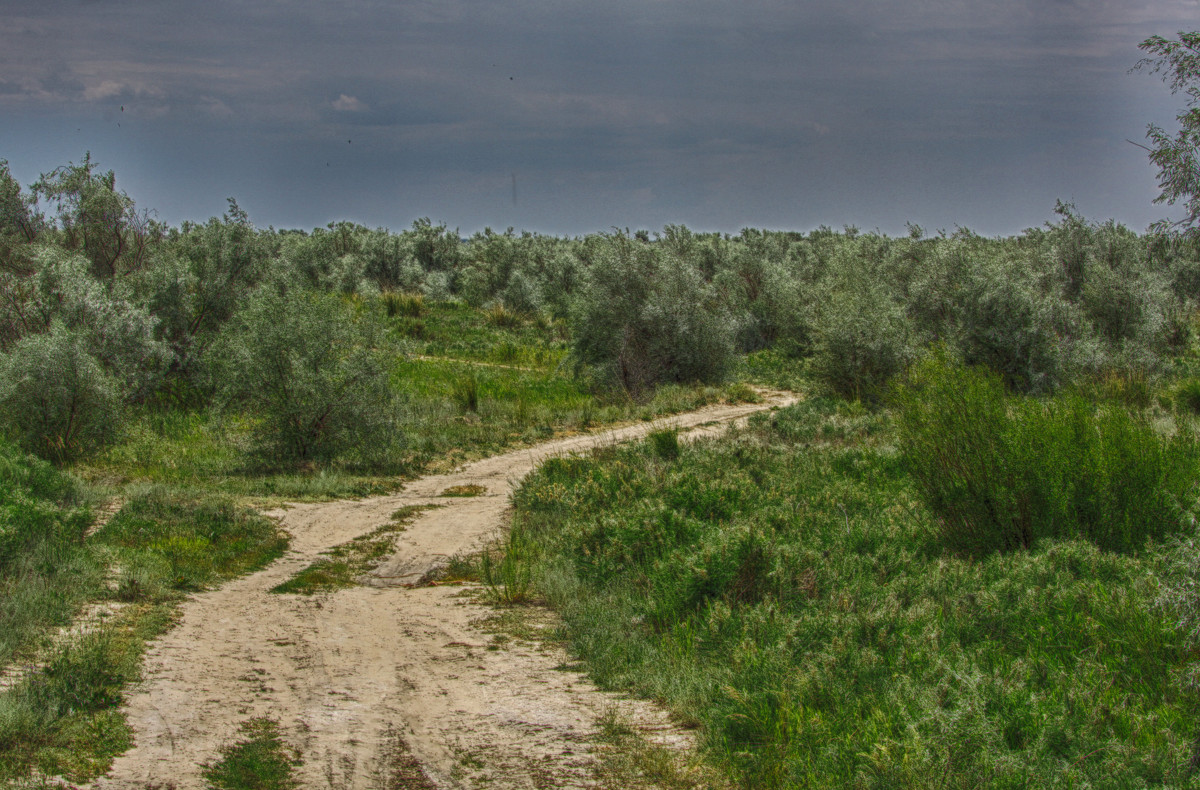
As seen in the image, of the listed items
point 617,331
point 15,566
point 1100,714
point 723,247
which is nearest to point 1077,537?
point 1100,714

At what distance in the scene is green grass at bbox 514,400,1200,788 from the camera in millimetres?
3424

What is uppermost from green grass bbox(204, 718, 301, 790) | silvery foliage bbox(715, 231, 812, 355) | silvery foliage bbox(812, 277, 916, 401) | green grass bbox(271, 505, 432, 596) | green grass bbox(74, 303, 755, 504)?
silvery foliage bbox(715, 231, 812, 355)

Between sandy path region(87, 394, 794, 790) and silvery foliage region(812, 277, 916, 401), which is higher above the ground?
silvery foliage region(812, 277, 916, 401)

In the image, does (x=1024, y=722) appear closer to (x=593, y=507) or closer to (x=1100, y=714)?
(x=1100, y=714)

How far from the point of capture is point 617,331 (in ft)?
76.6

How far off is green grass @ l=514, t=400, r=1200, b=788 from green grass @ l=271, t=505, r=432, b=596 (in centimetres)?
153

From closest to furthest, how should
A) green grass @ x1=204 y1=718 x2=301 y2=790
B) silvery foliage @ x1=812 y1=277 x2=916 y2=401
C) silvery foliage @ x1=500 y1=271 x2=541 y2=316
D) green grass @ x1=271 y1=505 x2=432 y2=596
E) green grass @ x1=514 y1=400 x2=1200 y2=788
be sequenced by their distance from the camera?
green grass @ x1=514 y1=400 x2=1200 y2=788 → green grass @ x1=204 y1=718 x2=301 y2=790 → green grass @ x1=271 y1=505 x2=432 y2=596 → silvery foliage @ x1=812 y1=277 x2=916 y2=401 → silvery foliage @ x1=500 y1=271 x2=541 y2=316

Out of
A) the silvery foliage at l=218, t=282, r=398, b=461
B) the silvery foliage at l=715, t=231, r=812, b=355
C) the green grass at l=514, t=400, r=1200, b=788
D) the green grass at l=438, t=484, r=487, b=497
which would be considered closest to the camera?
the green grass at l=514, t=400, r=1200, b=788

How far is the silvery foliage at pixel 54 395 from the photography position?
1179 centimetres

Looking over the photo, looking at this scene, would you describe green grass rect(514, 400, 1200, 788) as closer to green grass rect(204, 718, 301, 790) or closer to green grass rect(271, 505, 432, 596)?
green grass rect(271, 505, 432, 596)

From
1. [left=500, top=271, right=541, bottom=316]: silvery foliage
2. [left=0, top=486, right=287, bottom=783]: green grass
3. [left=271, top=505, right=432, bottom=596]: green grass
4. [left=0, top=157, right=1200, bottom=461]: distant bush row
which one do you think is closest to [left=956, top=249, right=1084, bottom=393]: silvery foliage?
[left=0, top=157, right=1200, bottom=461]: distant bush row

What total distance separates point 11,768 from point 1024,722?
14.4 feet

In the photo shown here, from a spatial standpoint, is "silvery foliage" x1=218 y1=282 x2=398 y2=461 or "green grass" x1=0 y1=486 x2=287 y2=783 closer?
"green grass" x1=0 y1=486 x2=287 y2=783

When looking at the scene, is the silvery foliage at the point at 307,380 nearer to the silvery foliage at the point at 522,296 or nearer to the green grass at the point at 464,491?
the green grass at the point at 464,491
